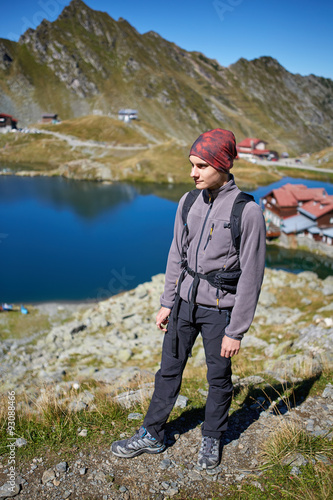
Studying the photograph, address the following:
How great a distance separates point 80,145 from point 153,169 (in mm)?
33178

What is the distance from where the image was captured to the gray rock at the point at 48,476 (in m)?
3.35

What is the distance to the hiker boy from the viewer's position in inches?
126

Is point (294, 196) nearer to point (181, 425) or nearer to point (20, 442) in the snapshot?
point (181, 425)

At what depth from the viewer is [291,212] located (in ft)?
155

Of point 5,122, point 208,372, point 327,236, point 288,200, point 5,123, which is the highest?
point 5,122

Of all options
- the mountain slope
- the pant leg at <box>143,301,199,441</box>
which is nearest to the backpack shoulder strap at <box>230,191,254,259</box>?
the pant leg at <box>143,301,199,441</box>

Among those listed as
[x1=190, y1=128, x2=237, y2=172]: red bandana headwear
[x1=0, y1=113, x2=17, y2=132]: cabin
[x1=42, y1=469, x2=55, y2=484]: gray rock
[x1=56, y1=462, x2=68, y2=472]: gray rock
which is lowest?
[x1=42, y1=469, x2=55, y2=484]: gray rock

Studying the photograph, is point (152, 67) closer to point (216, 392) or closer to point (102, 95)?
point (102, 95)

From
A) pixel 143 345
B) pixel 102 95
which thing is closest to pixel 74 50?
pixel 102 95

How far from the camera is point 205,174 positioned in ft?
10.7

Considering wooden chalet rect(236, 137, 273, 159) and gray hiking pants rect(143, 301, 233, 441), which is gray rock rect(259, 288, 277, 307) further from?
wooden chalet rect(236, 137, 273, 159)

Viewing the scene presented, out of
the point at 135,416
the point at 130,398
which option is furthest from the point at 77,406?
the point at 135,416

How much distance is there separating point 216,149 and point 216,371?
7.36 ft

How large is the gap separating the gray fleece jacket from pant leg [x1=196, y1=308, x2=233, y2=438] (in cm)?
14
